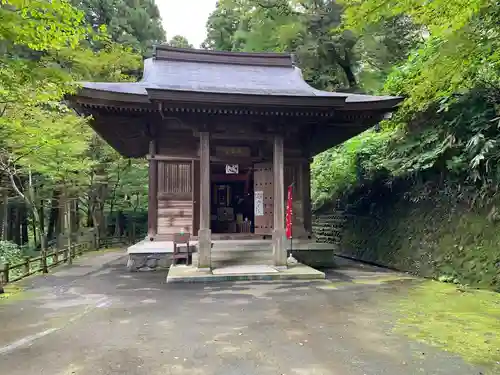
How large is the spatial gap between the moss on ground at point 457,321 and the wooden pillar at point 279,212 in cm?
302

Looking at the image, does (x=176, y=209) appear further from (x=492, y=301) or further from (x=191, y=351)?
(x=492, y=301)

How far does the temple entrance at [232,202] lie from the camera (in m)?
14.2

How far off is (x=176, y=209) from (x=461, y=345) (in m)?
8.13

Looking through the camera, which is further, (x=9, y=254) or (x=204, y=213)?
(x=9, y=254)

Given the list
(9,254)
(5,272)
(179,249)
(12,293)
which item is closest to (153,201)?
(179,249)

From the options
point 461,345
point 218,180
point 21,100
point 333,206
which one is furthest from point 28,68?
point 333,206

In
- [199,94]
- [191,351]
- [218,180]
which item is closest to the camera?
[191,351]

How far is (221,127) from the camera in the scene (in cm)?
920

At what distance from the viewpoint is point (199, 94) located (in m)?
7.65

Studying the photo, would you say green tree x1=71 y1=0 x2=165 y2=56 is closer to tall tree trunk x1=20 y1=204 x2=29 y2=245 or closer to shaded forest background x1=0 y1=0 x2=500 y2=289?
shaded forest background x1=0 y1=0 x2=500 y2=289

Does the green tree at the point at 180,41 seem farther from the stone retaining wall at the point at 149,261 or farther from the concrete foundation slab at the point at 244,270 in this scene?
the concrete foundation slab at the point at 244,270

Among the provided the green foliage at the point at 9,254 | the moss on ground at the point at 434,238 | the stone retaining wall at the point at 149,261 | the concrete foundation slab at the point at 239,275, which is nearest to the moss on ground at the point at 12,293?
the stone retaining wall at the point at 149,261

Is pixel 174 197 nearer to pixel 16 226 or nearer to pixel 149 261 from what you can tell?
pixel 149 261

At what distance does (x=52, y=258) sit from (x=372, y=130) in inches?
542
